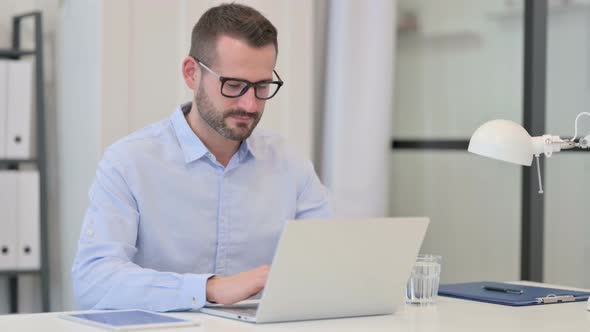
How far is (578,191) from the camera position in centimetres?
342

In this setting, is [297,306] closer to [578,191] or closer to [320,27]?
[578,191]

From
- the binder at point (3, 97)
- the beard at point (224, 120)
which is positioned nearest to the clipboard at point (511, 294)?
the beard at point (224, 120)

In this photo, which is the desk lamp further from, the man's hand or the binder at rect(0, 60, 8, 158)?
the binder at rect(0, 60, 8, 158)

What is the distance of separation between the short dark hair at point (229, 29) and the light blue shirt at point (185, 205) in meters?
0.17

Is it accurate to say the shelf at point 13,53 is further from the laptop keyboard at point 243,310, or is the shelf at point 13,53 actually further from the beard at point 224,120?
the laptop keyboard at point 243,310

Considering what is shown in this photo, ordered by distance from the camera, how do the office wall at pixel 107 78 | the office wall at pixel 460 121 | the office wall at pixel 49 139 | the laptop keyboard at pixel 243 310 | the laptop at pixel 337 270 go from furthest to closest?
the office wall at pixel 460 121
the office wall at pixel 49 139
the office wall at pixel 107 78
the laptop keyboard at pixel 243 310
the laptop at pixel 337 270

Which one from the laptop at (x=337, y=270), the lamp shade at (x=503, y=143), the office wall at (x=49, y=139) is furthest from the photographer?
the office wall at (x=49, y=139)

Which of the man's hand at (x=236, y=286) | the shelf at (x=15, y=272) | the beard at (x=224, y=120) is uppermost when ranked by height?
the beard at (x=224, y=120)

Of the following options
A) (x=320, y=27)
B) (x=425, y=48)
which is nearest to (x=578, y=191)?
(x=425, y=48)

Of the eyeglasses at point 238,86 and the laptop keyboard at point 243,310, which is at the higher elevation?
the eyeglasses at point 238,86

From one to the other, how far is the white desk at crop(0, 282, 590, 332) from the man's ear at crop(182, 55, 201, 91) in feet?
2.38

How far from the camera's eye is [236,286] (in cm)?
177

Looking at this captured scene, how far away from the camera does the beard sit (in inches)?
86.3

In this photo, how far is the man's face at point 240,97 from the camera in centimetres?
218
